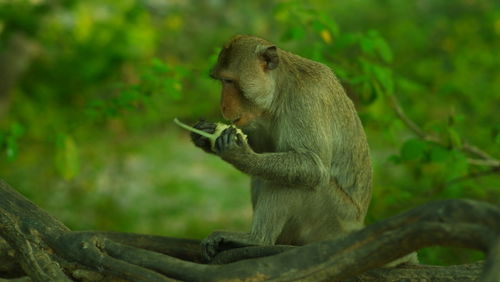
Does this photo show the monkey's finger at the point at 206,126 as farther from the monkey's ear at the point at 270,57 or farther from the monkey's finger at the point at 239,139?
the monkey's ear at the point at 270,57

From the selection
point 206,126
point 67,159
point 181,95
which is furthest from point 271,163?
point 181,95

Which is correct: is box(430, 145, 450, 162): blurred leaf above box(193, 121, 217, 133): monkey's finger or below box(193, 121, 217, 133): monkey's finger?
below

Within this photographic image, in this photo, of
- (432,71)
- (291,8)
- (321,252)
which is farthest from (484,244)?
(432,71)

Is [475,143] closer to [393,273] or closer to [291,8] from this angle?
[291,8]

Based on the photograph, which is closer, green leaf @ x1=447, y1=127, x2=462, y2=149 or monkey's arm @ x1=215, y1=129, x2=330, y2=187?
monkey's arm @ x1=215, y1=129, x2=330, y2=187

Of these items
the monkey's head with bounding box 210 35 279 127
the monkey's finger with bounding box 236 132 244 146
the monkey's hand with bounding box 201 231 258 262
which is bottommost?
the monkey's hand with bounding box 201 231 258 262

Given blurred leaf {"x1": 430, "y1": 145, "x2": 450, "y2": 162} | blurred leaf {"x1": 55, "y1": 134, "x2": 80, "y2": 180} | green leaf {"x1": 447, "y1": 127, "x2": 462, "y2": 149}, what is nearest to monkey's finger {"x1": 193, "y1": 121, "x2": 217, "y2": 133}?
blurred leaf {"x1": 55, "y1": 134, "x2": 80, "y2": 180}

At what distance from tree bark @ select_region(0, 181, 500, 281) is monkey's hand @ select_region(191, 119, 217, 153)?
792mm

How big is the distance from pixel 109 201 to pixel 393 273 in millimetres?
8472

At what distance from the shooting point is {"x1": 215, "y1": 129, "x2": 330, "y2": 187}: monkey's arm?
15.7 ft

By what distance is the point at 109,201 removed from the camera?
1188cm

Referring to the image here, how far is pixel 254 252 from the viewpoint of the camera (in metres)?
4.45

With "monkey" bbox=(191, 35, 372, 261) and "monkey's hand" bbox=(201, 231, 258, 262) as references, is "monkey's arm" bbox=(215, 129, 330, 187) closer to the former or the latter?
"monkey" bbox=(191, 35, 372, 261)

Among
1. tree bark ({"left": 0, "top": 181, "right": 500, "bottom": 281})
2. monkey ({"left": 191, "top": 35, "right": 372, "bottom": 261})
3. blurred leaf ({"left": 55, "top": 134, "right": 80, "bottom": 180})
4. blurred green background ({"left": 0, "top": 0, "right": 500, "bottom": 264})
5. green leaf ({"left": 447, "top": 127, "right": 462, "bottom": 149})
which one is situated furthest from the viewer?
blurred green background ({"left": 0, "top": 0, "right": 500, "bottom": 264})
